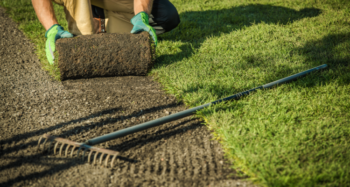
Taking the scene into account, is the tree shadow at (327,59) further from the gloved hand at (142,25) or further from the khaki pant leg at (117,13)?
the khaki pant leg at (117,13)

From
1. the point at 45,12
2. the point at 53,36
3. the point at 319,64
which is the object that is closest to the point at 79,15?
the point at 45,12

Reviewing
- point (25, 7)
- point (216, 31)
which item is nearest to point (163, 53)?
point (216, 31)

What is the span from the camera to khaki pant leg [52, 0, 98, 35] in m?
3.41

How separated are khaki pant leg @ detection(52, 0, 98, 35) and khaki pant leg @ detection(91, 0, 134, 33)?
1.55 feet

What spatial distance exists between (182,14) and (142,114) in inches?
155

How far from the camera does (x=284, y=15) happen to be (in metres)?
4.98

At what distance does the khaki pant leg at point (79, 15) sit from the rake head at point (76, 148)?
6.50ft

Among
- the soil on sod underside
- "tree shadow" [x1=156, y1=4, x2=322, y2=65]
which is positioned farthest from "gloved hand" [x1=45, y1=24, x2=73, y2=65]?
"tree shadow" [x1=156, y1=4, x2=322, y2=65]

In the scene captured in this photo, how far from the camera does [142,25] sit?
3.27m

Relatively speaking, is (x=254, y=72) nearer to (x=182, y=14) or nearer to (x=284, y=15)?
(x=284, y=15)

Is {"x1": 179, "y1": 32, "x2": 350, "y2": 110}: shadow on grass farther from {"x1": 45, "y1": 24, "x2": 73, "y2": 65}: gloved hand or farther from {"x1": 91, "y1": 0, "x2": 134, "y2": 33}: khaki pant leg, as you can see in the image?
{"x1": 91, "y1": 0, "x2": 134, "y2": 33}: khaki pant leg

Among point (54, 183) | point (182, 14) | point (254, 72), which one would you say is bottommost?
point (54, 183)

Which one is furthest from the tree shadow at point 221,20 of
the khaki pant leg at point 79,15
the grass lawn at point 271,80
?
the khaki pant leg at point 79,15

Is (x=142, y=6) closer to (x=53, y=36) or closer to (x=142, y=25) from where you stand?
(x=142, y=25)
